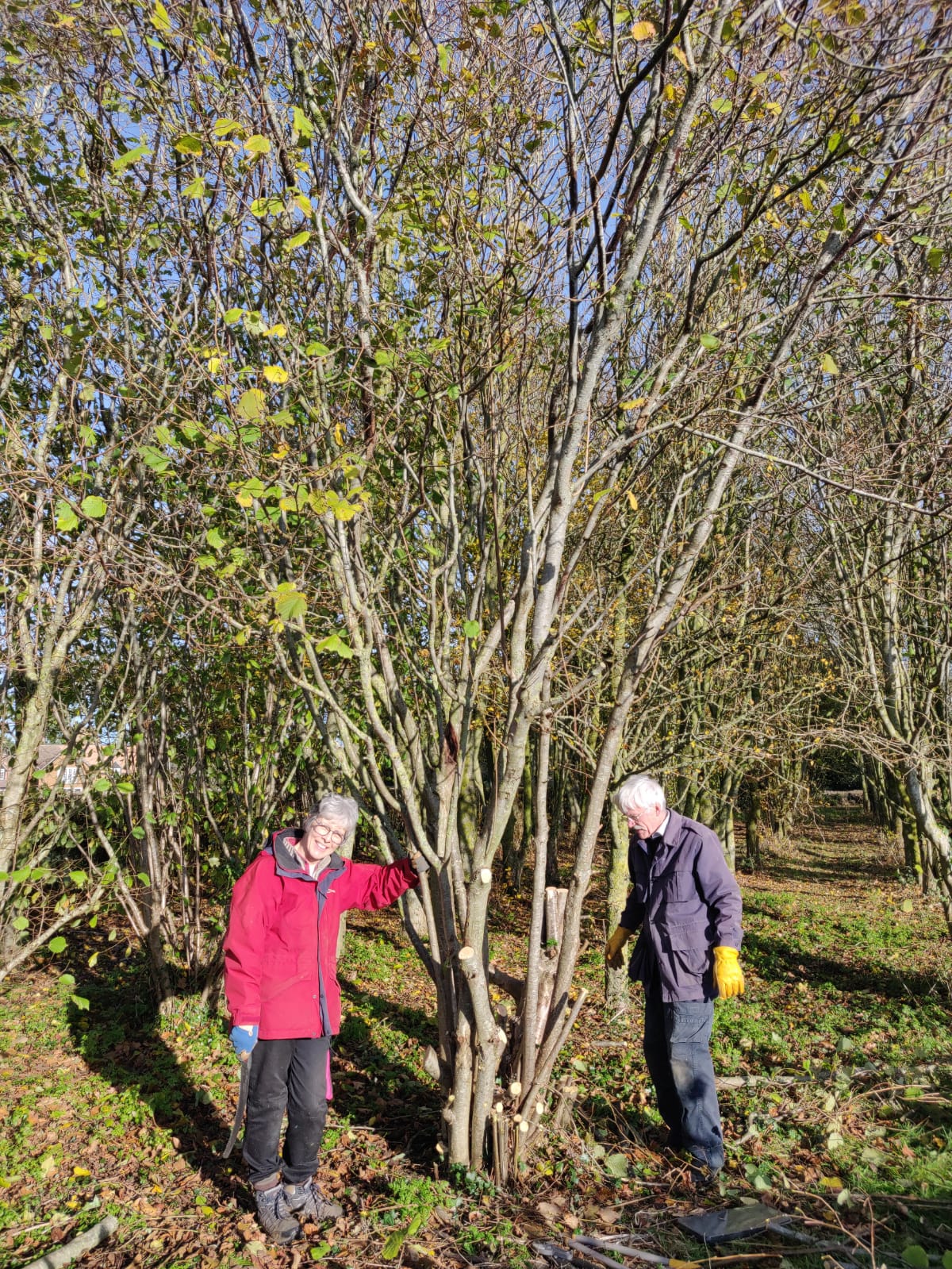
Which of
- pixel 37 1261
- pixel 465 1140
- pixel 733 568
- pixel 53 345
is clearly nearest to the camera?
pixel 37 1261

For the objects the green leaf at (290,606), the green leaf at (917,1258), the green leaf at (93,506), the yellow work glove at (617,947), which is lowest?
the green leaf at (917,1258)

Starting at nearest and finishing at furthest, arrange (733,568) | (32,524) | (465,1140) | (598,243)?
(598,243) < (465,1140) < (32,524) < (733,568)

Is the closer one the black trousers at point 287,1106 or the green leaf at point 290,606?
the green leaf at point 290,606

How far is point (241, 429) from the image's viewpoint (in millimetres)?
3359

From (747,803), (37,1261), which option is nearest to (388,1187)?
(37,1261)

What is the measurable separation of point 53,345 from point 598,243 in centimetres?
370

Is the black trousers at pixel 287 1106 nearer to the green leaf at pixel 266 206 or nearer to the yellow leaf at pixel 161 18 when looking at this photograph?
the green leaf at pixel 266 206

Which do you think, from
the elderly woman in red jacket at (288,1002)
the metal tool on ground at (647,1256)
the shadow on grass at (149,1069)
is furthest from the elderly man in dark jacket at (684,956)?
the shadow on grass at (149,1069)

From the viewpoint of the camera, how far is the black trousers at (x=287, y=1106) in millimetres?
3318

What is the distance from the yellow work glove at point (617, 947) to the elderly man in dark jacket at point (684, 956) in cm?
23

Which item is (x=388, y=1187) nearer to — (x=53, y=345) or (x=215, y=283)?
(x=215, y=283)

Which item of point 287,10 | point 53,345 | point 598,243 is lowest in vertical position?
point 598,243

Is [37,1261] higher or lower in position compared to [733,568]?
lower

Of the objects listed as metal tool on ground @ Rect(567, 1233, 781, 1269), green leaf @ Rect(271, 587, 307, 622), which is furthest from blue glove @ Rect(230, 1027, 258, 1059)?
green leaf @ Rect(271, 587, 307, 622)
